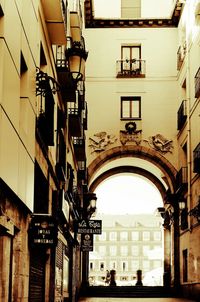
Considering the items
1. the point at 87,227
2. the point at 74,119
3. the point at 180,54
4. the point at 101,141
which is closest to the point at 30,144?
the point at 74,119

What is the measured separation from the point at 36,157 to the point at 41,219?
145cm

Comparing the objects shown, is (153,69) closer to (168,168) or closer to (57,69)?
(168,168)

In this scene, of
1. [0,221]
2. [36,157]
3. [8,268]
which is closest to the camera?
[0,221]

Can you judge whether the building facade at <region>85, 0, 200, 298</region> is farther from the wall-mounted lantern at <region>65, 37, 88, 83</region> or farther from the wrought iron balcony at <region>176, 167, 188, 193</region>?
the wall-mounted lantern at <region>65, 37, 88, 83</region>

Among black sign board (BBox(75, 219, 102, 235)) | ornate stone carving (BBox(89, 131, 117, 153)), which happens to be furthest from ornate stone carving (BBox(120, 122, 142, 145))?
black sign board (BBox(75, 219, 102, 235))

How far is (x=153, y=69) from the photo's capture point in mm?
35531

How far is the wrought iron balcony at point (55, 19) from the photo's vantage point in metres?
14.1

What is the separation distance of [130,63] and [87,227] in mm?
11449

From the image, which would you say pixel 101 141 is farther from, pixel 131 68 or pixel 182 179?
pixel 182 179

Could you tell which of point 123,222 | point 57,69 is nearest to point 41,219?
point 57,69

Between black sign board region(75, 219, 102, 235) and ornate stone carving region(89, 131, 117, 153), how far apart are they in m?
7.72

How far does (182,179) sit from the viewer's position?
32875 mm

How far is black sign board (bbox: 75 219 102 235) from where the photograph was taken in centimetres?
2681

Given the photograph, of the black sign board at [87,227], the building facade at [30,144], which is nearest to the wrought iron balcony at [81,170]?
the black sign board at [87,227]
